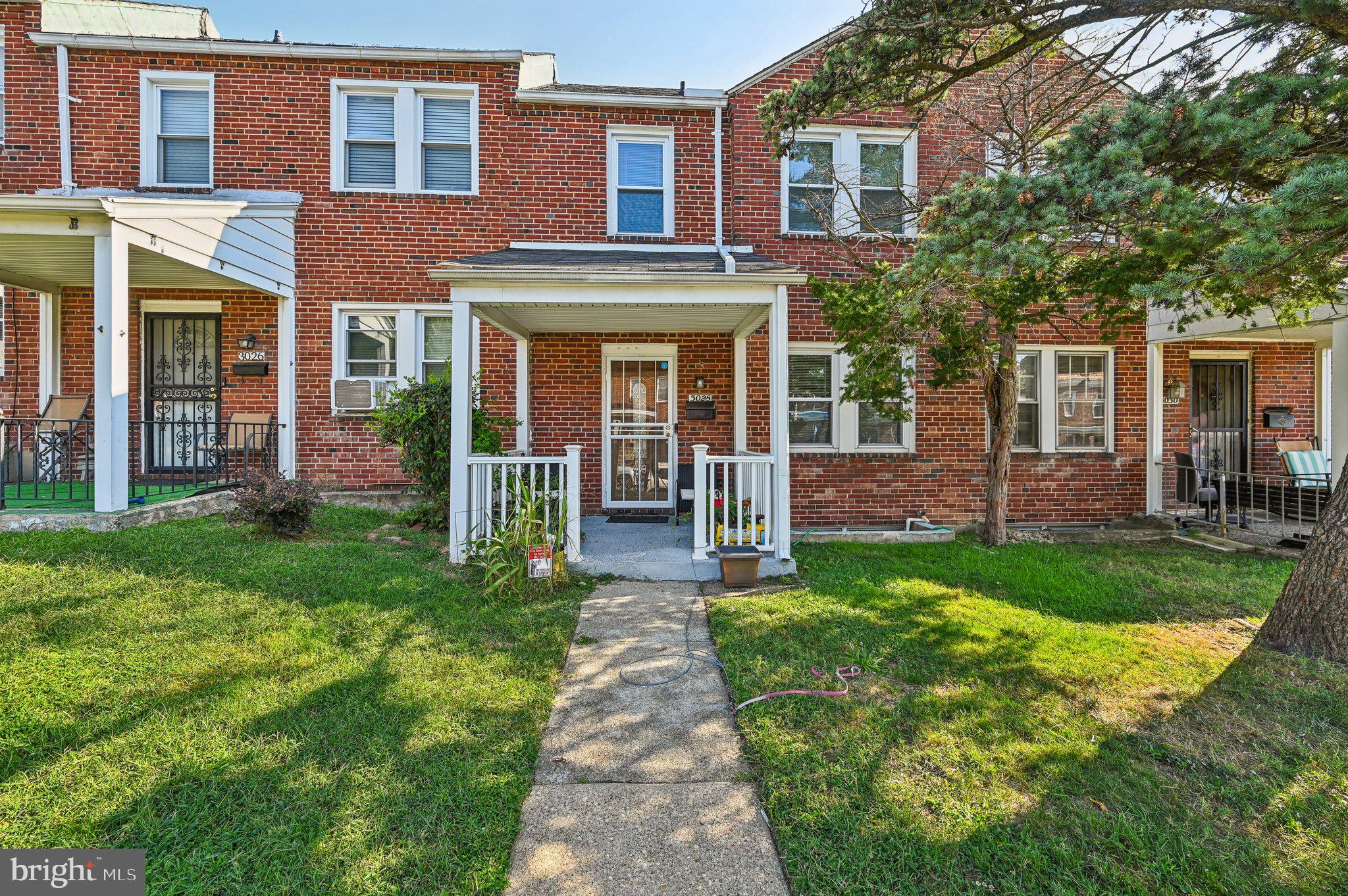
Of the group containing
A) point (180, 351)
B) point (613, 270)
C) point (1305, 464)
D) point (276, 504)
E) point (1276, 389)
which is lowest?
point (276, 504)

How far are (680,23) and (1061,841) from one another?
9.58 metres

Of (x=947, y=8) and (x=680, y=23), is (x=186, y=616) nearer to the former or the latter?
(x=947, y=8)

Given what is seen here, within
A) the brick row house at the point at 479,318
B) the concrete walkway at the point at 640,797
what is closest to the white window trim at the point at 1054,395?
the brick row house at the point at 479,318

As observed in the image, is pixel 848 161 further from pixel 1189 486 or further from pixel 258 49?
pixel 258 49

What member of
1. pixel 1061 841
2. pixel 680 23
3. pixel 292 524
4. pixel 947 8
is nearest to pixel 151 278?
pixel 292 524

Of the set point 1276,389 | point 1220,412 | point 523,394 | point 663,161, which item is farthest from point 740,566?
point 1276,389

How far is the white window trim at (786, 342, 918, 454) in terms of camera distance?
880 cm

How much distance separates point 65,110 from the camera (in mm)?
8312

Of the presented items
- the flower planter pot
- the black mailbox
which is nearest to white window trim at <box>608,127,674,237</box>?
the flower planter pot

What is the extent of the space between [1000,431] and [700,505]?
448 centimetres

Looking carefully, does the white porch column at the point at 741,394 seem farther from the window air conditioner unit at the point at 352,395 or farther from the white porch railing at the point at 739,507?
the window air conditioner unit at the point at 352,395

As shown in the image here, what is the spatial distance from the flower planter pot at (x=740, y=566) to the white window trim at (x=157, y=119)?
8.90 metres

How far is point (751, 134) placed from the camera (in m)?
8.90

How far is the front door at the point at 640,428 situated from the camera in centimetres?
Result: 891
